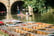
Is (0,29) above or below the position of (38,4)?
below

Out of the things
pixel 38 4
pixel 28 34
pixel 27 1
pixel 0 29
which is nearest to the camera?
pixel 28 34

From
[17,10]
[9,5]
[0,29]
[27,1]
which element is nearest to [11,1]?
[9,5]

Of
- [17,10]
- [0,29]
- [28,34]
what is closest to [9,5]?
[17,10]

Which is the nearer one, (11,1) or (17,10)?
(11,1)

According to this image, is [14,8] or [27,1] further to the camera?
[14,8]

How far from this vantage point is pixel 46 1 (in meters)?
21.4

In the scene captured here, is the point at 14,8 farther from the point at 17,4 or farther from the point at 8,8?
the point at 8,8

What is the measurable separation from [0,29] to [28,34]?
20.4 feet

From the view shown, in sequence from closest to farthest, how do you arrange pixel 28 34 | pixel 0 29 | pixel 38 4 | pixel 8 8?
pixel 28 34, pixel 0 29, pixel 38 4, pixel 8 8

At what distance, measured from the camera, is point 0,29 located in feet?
58.9

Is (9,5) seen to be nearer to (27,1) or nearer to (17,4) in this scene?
(17,4)

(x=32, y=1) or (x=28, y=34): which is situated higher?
(x=32, y=1)

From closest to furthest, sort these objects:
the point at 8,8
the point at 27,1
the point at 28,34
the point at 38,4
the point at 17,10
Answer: the point at 28,34
the point at 38,4
the point at 27,1
the point at 8,8
the point at 17,10

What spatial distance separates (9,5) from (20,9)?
17.7ft
